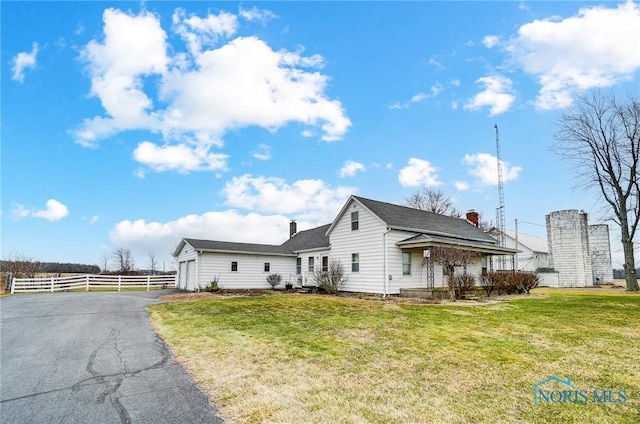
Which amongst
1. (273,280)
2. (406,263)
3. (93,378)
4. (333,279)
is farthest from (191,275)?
(93,378)

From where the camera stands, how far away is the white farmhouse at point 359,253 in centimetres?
1859

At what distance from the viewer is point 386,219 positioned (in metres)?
18.8

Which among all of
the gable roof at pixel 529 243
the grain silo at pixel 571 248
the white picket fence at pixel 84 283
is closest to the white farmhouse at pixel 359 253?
the white picket fence at pixel 84 283

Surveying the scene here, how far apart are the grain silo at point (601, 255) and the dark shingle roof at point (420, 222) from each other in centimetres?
1885

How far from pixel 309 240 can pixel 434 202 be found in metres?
21.6

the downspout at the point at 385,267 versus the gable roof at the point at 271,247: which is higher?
the gable roof at the point at 271,247

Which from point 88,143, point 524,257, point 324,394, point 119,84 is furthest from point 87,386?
point 524,257

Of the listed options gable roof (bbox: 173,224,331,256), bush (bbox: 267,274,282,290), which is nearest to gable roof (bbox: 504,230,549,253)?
gable roof (bbox: 173,224,331,256)

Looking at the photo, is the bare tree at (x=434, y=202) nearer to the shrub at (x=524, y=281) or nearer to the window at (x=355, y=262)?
Result: the shrub at (x=524, y=281)

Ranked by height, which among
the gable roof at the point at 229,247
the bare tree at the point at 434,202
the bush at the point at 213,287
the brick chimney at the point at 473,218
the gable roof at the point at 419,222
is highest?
the bare tree at the point at 434,202

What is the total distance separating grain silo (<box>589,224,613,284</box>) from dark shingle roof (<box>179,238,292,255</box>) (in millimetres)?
31059

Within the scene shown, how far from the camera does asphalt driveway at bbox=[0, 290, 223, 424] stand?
4.11 meters

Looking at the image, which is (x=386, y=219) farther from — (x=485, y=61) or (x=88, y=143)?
(x=88, y=143)

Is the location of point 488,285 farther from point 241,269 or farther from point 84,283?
point 84,283
